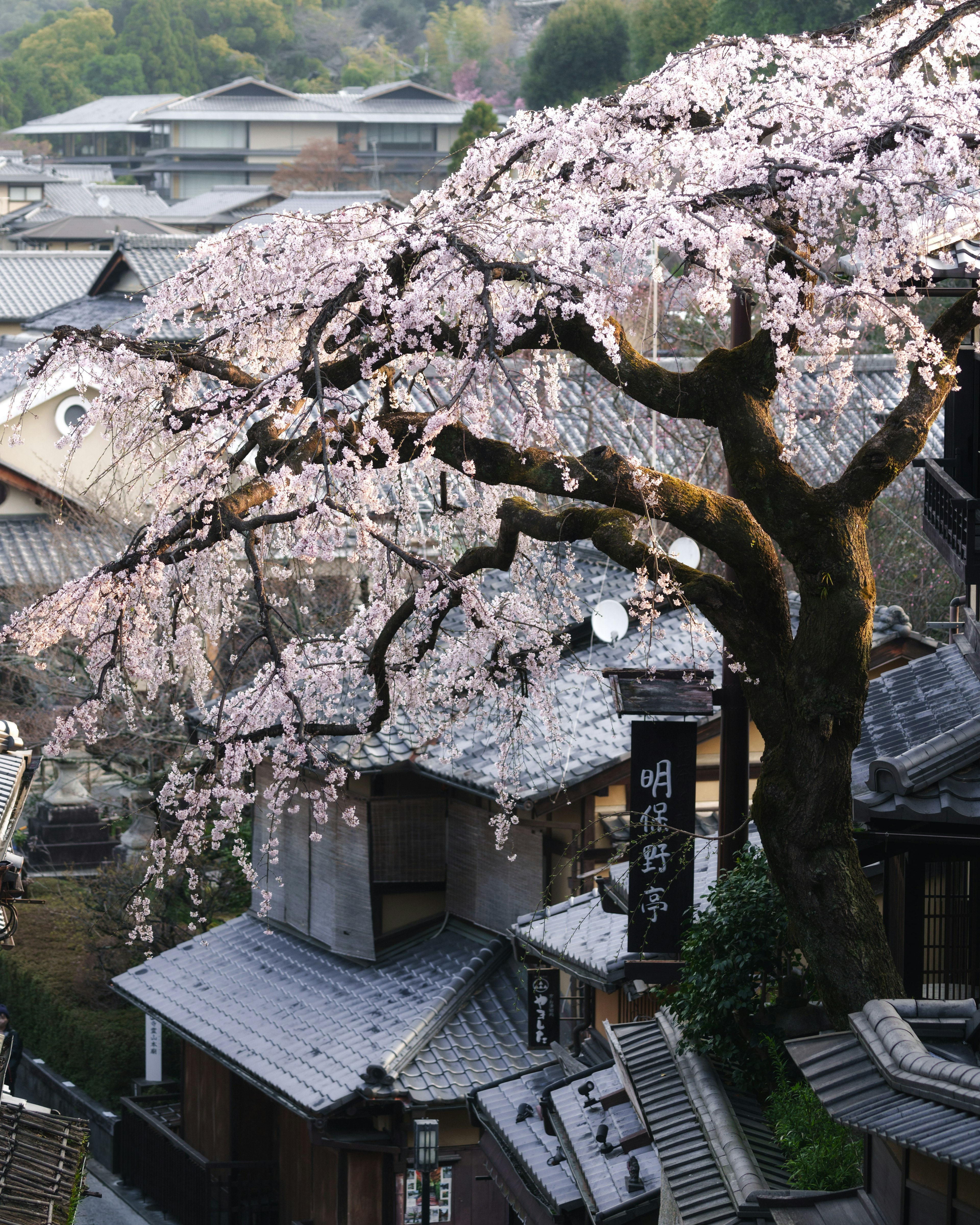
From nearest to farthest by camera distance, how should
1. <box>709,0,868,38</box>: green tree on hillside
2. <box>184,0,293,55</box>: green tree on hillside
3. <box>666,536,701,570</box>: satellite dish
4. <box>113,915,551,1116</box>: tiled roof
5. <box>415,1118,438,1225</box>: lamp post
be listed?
1. <box>666,536,701,570</box>: satellite dish
2. <box>415,1118,438,1225</box>: lamp post
3. <box>113,915,551,1116</box>: tiled roof
4. <box>709,0,868,38</box>: green tree on hillside
5. <box>184,0,293,55</box>: green tree on hillside

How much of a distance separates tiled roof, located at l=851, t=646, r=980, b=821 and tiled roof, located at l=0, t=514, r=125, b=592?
41.4 feet

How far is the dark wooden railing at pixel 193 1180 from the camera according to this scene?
17.1 m

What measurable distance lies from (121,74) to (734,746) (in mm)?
93843

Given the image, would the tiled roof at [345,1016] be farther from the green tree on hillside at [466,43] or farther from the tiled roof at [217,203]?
the green tree on hillside at [466,43]

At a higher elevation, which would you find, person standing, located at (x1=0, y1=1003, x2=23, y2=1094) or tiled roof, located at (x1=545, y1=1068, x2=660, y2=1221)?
tiled roof, located at (x1=545, y1=1068, x2=660, y2=1221)

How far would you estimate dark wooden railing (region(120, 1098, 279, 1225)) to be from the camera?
1709 cm

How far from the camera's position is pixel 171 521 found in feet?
28.5

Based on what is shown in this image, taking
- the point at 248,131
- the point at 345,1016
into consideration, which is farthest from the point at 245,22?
the point at 345,1016

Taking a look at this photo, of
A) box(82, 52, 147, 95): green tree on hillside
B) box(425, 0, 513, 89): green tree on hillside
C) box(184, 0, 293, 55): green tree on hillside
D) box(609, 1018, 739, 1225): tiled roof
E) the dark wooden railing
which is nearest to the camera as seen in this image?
box(609, 1018, 739, 1225): tiled roof

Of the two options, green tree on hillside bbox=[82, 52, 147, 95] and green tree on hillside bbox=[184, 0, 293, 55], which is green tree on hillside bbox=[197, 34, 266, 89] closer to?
green tree on hillside bbox=[184, 0, 293, 55]

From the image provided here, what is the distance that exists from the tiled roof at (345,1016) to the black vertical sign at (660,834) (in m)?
3.95

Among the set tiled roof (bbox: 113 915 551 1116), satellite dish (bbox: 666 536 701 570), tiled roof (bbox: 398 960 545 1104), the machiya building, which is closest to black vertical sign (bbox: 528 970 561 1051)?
tiled roof (bbox: 398 960 545 1104)

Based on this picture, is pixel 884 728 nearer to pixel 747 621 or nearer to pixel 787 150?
pixel 747 621

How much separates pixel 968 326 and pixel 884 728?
128 inches
